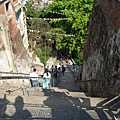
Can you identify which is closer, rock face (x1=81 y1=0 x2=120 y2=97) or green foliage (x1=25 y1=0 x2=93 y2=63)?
rock face (x1=81 y1=0 x2=120 y2=97)

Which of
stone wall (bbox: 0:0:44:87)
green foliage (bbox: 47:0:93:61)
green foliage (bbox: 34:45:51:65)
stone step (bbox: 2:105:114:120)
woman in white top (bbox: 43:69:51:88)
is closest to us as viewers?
stone step (bbox: 2:105:114:120)

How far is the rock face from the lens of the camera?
28.9ft

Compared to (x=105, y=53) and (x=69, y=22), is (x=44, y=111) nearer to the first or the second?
(x=105, y=53)

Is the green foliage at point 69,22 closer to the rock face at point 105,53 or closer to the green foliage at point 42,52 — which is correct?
the green foliage at point 42,52

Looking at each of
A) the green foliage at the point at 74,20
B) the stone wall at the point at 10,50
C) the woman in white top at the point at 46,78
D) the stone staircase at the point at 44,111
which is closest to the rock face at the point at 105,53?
the stone staircase at the point at 44,111

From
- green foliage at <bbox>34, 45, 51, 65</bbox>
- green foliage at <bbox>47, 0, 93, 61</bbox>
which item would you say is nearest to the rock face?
green foliage at <bbox>47, 0, 93, 61</bbox>

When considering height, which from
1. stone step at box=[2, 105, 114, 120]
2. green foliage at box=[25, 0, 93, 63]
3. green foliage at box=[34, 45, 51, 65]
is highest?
green foliage at box=[25, 0, 93, 63]

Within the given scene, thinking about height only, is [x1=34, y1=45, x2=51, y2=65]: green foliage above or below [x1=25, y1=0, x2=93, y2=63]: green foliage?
below

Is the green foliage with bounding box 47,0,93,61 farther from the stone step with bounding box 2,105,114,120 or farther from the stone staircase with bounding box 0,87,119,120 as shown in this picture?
the stone step with bounding box 2,105,114,120

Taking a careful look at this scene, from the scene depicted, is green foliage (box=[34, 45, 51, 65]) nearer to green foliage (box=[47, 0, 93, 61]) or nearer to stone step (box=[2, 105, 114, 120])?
green foliage (box=[47, 0, 93, 61])

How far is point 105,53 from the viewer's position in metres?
10.4

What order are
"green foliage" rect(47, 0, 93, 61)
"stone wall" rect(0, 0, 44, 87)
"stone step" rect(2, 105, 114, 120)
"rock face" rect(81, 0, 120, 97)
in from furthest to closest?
Result: "green foliage" rect(47, 0, 93, 61), "stone wall" rect(0, 0, 44, 87), "rock face" rect(81, 0, 120, 97), "stone step" rect(2, 105, 114, 120)

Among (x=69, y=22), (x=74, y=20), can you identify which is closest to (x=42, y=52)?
(x=69, y=22)

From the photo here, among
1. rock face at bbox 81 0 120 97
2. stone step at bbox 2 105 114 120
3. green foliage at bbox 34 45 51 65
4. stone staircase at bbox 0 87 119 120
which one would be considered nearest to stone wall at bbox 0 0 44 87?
rock face at bbox 81 0 120 97
